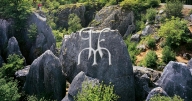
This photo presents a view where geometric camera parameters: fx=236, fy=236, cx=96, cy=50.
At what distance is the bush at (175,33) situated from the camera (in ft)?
97.8

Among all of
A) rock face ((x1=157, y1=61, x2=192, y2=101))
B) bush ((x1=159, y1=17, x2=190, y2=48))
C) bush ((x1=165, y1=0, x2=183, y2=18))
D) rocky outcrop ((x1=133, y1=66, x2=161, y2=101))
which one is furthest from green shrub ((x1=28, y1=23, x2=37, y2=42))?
bush ((x1=165, y1=0, x2=183, y2=18))

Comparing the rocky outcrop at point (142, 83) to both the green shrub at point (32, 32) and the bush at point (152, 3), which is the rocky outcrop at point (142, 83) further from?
the bush at point (152, 3)

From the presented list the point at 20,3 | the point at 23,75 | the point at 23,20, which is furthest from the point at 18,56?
the point at 20,3

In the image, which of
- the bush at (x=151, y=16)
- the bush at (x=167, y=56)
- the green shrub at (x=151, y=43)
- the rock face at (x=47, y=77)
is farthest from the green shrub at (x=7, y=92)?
the bush at (x=151, y=16)

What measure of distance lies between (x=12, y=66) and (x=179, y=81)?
1485cm

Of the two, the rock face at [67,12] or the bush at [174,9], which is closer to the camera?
the bush at [174,9]

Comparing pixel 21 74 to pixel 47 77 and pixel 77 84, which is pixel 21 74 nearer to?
pixel 47 77

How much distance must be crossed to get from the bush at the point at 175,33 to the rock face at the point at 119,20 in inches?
357

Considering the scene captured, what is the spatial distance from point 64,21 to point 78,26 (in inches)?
202

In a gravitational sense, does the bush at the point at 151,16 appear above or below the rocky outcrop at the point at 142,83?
above

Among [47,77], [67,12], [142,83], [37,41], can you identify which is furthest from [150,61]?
[67,12]

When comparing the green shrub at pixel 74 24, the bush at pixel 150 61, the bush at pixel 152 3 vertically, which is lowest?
the bush at pixel 150 61

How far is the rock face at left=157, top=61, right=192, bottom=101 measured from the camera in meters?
17.4

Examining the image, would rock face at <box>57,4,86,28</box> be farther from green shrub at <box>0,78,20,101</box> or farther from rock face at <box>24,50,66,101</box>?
green shrub at <box>0,78,20,101</box>
